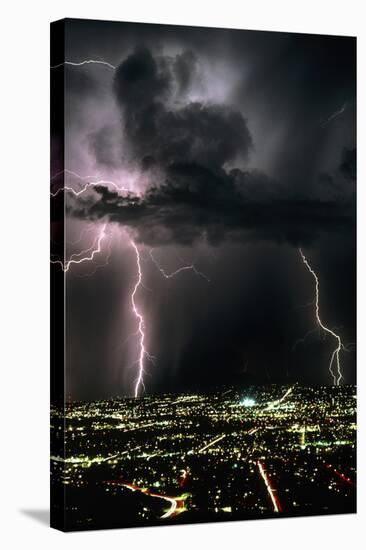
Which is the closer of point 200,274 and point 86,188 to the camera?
point 86,188

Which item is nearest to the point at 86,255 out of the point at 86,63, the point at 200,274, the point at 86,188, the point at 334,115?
the point at 86,188

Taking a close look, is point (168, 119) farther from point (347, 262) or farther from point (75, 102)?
point (347, 262)

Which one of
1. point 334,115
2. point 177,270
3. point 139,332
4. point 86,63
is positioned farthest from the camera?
point 334,115

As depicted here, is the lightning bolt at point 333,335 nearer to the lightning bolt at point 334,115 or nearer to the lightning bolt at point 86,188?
the lightning bolt at point 334,115

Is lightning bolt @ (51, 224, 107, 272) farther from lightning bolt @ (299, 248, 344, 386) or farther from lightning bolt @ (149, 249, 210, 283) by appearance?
lightning bolt @ (299, 248, 344, 386)

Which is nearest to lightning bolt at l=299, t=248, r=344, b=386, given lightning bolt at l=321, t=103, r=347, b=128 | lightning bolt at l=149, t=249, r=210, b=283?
lightning bolt at l=149, t=249, r=210, b=283

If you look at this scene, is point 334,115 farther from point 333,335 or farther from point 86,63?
point 86,63

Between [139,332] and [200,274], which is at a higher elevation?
[200,274]

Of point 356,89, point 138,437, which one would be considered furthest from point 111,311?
point 356,89
